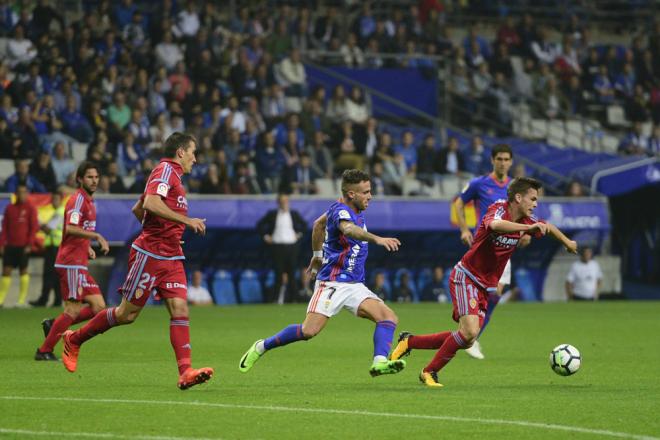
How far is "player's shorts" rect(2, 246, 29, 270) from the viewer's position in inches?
905

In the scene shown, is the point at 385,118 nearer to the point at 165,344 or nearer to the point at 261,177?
the point at 261,177

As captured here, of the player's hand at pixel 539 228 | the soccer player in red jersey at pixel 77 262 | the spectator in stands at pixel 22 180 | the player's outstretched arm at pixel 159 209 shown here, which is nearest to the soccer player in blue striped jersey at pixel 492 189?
the player's hand at pixel 539 228

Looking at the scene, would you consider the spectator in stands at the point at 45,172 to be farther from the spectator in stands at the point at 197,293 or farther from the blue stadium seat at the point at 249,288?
the blue stadium seat at the point at 249,288

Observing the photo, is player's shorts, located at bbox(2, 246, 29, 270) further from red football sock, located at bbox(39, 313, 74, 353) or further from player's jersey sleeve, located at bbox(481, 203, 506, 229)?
player's jersey sleeve, located at bbox(481, 203, 506, 229)

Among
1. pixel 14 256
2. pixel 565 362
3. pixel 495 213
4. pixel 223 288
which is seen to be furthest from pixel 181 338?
pixel 223 288

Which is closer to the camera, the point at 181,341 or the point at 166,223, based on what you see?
the point at 181,341

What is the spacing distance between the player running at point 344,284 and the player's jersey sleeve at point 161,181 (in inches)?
54.9

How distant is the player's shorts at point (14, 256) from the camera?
23.0 meters

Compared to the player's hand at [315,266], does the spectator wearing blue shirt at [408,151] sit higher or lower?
higher

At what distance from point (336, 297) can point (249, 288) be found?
50.3 feet

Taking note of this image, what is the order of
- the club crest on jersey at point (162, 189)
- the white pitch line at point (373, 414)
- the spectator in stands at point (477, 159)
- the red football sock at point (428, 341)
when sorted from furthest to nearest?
the spectator in stands at point (477, 159)
the red football sock at point (428, 341)
the club crest on jersey at point (162, 189)
the white pitch line at point (373, 414)

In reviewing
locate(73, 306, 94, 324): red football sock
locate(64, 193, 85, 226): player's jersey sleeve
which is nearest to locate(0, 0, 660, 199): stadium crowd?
locate(73, 306, 94, 324): red football sock

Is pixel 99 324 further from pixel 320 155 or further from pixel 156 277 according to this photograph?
pixel 320 155

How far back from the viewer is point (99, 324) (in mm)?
11258
